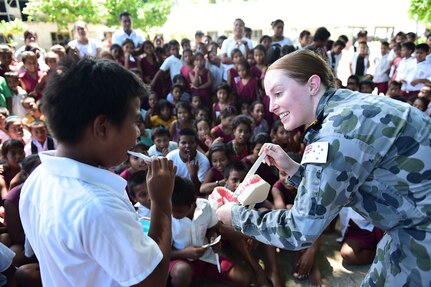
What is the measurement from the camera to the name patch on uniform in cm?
110

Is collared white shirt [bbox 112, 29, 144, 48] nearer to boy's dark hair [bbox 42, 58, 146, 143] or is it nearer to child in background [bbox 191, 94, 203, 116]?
child in background [bbox 191, 94, 203, 116]

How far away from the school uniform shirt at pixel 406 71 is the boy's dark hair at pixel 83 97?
6.42 m

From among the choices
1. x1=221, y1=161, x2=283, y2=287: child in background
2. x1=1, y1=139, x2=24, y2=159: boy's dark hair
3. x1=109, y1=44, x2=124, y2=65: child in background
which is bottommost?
x1=221, y1=161, x2=283, y2=287: child in background

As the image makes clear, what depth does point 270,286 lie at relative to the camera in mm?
2490

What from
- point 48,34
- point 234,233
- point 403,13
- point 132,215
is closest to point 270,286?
point 234,233

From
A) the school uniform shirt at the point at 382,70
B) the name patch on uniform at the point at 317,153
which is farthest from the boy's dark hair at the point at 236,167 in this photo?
the school uniform shirt at the point at 382,70

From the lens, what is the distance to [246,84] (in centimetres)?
527

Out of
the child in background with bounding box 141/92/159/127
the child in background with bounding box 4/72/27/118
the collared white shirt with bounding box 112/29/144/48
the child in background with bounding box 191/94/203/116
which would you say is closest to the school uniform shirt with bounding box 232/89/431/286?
the child in background with bounding box 191/94/203/116

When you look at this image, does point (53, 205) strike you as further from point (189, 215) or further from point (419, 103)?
point (419, 103)

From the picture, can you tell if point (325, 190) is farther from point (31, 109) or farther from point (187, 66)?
point (187, 66)

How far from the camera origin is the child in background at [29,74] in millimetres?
5000

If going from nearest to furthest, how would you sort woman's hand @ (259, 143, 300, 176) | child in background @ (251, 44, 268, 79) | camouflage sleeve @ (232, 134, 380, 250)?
1. camouflage sleeve @ (232, 134, 380, 250)
2. woman's hand @ (259, 143, 300, 176)
3. child in background @ (251, 44, 268, 79)

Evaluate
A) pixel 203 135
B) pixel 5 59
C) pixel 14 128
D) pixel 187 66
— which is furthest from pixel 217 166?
pixel 5 59

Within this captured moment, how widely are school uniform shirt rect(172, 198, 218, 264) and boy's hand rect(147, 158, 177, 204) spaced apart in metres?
1.26
